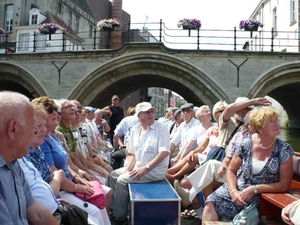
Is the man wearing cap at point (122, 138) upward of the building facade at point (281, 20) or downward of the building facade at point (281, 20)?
downward

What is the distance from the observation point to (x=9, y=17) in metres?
21.6

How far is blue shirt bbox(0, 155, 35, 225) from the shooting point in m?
1.48

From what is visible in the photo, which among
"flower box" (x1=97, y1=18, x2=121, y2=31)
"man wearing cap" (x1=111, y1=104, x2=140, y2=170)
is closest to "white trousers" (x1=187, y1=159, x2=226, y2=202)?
"man wearing cap" (x1=111, y1=104, x2=140, y2=170)

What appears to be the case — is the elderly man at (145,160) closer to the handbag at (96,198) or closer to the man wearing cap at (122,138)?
the handbag at (96,198)

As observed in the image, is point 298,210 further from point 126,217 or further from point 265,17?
point 265,17

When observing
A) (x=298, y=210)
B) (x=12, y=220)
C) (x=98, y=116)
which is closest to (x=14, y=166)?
(x=12, y=220)

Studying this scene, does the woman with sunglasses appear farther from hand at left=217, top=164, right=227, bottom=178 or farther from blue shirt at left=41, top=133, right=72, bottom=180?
hand at left=217, top=164, right=227, bottom=178

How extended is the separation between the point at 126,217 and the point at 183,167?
3.11 ft

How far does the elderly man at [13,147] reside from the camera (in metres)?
1.48

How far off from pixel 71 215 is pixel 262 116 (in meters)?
1.53

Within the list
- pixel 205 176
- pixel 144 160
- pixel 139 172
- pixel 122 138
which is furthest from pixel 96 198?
pixel 122 138

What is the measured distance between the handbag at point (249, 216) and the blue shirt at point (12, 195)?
4.91ft

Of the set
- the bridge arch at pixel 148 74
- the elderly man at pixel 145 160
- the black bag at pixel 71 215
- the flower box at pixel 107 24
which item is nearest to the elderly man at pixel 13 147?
the black bag at pixel 71 215

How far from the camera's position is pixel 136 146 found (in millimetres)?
3857
